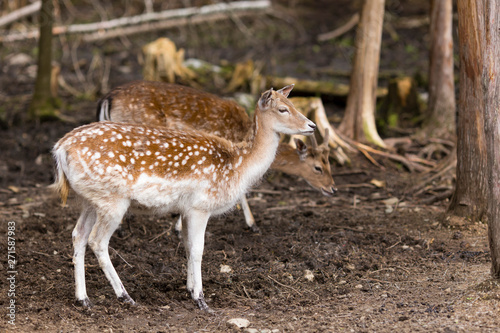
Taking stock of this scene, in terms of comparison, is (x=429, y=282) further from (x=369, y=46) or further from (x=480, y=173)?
(x=369, y=46)

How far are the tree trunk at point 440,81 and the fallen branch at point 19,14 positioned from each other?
26.7 ft

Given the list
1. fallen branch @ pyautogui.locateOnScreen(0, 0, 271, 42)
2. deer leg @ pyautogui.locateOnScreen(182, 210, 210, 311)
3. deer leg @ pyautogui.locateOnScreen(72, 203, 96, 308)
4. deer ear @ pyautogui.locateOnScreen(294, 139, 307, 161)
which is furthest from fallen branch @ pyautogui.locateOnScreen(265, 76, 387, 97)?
deer leg @ pyautogui.locateOnScreen(72, 203, 96, 308)

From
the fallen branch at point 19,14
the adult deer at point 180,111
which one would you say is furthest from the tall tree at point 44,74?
the adult deer at point 180,111

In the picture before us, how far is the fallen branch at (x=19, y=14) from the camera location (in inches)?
525

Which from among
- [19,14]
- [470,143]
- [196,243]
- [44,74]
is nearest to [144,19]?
[19,14]

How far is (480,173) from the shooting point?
6.26 meters

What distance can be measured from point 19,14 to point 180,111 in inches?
323

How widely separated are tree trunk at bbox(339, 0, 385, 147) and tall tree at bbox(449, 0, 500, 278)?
3.15 m

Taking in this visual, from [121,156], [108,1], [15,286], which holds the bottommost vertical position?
[15,286]

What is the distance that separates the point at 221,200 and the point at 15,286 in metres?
1.84

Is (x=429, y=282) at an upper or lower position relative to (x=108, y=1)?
lower

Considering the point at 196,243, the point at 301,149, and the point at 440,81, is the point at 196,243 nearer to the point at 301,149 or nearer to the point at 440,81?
the point at 301,149

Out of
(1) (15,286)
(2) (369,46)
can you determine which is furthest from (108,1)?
(1) (15,286)

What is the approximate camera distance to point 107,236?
492cm
